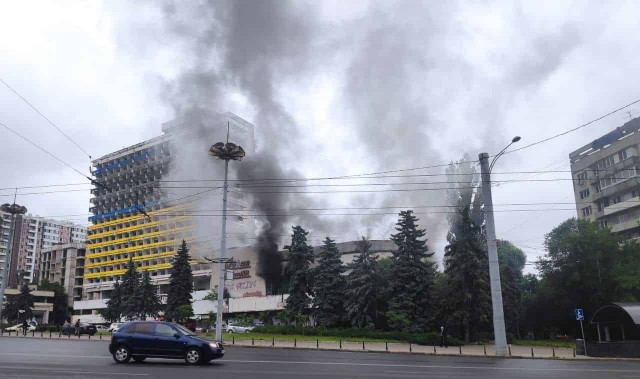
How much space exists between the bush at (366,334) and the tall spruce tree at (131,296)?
26187 mm

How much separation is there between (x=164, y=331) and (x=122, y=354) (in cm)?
154

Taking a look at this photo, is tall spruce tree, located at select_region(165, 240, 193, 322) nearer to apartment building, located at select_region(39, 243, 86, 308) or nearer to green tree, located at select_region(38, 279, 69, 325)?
green tree, located at select_region(38, 279, 69, 325)

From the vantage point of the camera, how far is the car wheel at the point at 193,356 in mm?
16562

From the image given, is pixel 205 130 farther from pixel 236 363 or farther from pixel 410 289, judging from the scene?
pixel 236 363

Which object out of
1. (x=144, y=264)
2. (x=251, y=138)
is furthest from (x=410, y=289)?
(x=144, y=264)

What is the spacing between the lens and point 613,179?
6988cm

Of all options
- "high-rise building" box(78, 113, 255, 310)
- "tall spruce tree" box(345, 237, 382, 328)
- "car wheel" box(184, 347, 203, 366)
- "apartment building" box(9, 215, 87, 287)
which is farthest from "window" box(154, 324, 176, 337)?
"apartment building" box(9, 215, 87, 287)

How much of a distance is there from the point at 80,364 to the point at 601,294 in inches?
1634

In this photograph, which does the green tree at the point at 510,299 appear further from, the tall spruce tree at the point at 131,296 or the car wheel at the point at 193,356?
the tall spruce tree at the point at 131,296

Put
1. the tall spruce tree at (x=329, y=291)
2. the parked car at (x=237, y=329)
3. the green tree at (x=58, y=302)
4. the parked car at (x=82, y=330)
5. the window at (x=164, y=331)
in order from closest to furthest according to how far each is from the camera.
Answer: the window at (x=164, y=331) < the parked car at (x=82, y=330) < the tall spruce tree at (x=329, y=291) < the parked car at (x=237, y=329) < the green tree at (x=58, y=302)

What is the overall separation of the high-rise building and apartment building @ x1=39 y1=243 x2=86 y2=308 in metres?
3.88

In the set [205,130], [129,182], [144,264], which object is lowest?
[144,264]

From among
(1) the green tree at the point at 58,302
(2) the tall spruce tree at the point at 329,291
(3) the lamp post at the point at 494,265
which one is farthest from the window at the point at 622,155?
(1) the green tree at the point at 58,302

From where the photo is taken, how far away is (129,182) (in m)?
130
